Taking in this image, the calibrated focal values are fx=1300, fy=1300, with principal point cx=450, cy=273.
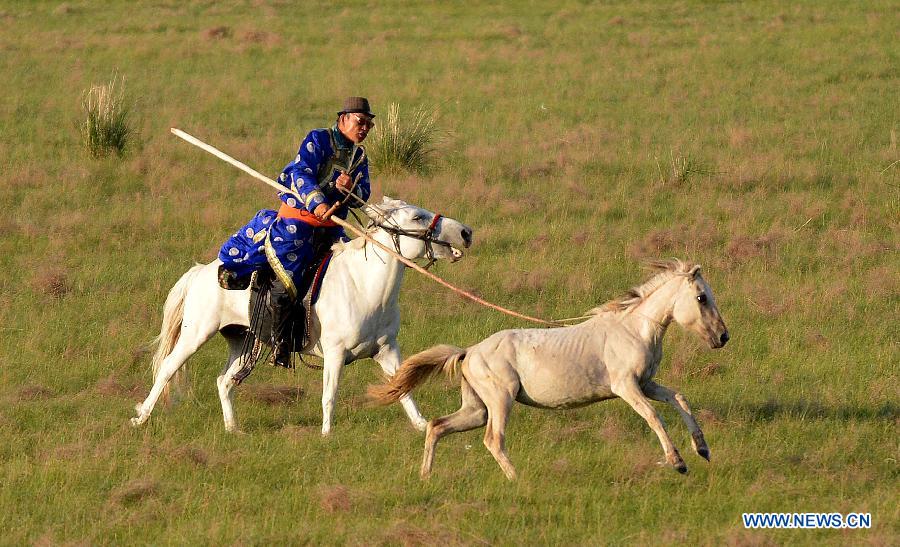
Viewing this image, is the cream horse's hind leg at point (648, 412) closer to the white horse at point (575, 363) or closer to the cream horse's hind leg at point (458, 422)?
the white horse at point (575, 363)

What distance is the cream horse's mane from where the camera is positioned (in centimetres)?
745

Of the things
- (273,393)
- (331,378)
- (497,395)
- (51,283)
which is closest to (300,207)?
(331,378)

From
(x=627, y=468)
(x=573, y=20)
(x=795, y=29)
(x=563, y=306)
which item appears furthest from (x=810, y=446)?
(x=573, y=20)

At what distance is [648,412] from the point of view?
7.11 meters

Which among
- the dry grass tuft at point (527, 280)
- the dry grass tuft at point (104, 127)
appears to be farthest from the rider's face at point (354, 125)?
the dry grass tuft at point (104, 127)

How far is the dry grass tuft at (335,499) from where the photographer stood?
22.9 ft

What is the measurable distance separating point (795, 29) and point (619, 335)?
19907 millimetres

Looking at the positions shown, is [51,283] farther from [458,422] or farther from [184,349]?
[458,422]

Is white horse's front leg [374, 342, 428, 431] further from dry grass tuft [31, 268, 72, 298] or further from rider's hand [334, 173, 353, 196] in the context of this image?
dry grass tuft [31, 268, 72, 298]

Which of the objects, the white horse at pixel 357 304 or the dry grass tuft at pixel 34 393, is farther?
the dry grass tuft at pixel 34 393

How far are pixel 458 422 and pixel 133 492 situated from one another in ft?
6.10

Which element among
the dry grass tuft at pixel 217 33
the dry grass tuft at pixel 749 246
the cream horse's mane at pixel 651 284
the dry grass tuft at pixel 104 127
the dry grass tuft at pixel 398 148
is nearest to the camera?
the cream horse's mane at pixel 651 284

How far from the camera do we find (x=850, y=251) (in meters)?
13.3

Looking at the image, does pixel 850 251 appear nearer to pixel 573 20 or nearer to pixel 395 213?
pixel 395 213
